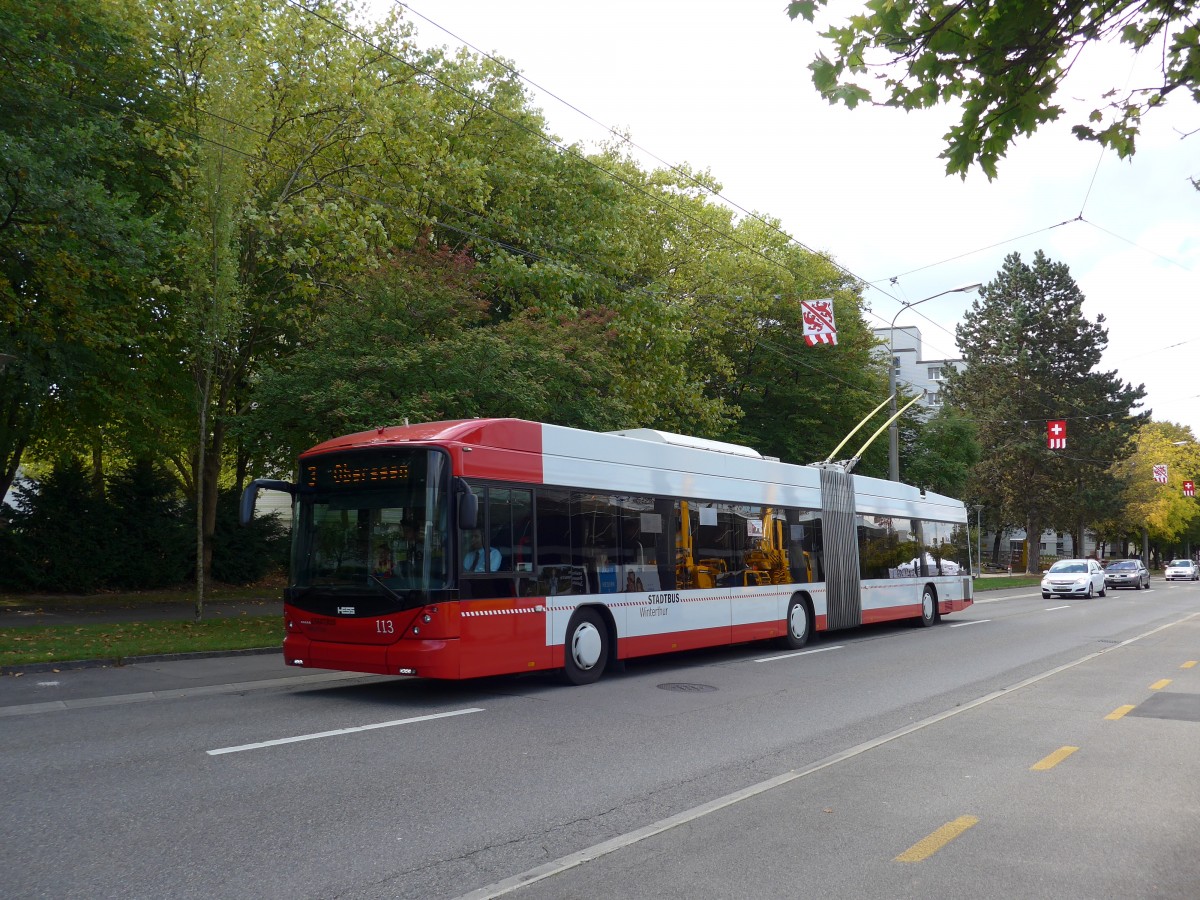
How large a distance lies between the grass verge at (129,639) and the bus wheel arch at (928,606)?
13382 millimetres

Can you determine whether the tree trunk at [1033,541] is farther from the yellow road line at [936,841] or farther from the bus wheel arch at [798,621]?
the yellow road line at [936,841]

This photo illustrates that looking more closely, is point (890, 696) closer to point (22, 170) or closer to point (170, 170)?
point (22, 170)

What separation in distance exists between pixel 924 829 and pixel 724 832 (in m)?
1.16

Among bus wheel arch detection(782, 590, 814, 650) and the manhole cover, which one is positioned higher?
bus wheel arch detection(782, 590, 814, 650)

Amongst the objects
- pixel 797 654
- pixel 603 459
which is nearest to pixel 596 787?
pixel 603 459

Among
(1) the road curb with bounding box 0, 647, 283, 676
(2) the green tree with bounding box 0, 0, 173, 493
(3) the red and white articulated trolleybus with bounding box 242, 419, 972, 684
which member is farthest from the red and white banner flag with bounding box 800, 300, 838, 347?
(1) the road curb with bounding box 0, 647, 283, 676

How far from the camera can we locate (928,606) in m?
21.8

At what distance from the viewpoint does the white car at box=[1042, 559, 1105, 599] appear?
35.0 metres

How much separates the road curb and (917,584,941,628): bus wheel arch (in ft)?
44.7

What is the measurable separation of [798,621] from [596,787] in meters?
10.8

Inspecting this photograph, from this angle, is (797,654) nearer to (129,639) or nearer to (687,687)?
(687,687)

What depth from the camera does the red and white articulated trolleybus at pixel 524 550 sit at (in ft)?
33.3

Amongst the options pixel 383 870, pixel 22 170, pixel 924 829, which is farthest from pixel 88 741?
pixel 22 170

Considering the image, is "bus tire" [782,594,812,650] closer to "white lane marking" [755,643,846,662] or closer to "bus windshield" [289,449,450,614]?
"white lane marking" [755,643,846,662]
